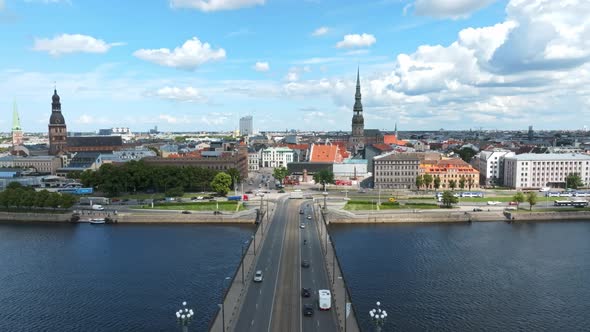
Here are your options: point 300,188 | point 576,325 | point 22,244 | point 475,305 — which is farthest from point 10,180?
point 576,325

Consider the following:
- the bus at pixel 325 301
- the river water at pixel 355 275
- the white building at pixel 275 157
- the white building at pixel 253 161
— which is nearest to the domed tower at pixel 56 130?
the white building at pixel 253 161

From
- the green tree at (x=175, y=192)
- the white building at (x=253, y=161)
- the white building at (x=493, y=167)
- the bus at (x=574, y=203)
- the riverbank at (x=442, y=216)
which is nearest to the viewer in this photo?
the riverbank at (x=442, y=216)

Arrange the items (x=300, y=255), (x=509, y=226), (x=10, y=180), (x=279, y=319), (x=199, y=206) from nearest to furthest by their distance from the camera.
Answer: (x=279, y=319)
(x=300, y=255)
(x=509, y=226)
(x=199, y=206)
(x=10, y=180)

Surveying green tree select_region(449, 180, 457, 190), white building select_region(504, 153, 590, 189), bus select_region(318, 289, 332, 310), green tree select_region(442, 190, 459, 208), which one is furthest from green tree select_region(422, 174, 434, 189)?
bus select_region(318, 289, 332, 310)

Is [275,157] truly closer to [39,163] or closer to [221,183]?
→ [221,183]

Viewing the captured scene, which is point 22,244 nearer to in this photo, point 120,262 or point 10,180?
point 120,262

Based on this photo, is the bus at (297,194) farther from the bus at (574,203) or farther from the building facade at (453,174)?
the bus at (574,203)
